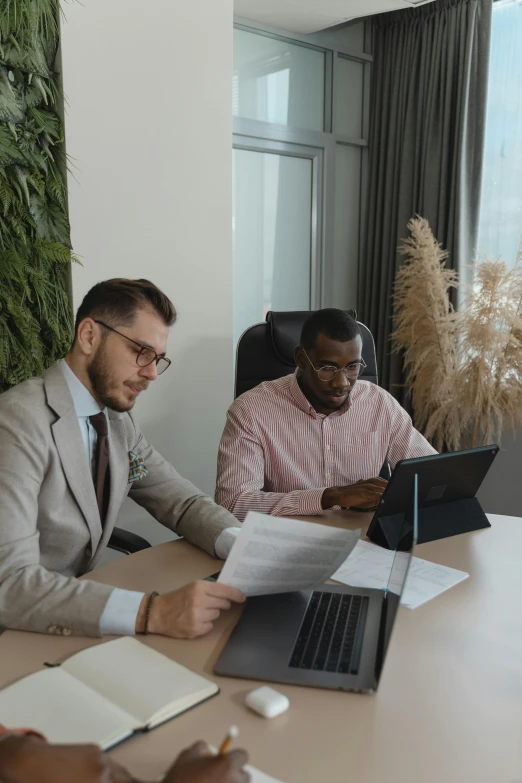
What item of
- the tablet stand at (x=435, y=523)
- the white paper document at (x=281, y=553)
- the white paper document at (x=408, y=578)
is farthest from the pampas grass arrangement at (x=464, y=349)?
the white paper document at (x=281, y=553)

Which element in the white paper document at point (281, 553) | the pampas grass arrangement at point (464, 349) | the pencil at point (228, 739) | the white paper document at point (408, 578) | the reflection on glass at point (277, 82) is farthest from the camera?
the reflection on glass at point (277, 82)

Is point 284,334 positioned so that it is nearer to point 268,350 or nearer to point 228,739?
point 268,350

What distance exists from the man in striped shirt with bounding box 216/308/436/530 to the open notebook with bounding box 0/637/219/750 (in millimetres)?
810

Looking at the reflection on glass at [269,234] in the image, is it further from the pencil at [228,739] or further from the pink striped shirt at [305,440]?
the pencil at [228,739]

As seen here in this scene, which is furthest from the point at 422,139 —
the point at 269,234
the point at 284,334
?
the point at 284,334

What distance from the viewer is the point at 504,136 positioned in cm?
357

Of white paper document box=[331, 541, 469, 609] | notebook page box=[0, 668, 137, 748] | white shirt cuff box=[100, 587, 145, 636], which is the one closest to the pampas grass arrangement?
white paper document box=[331, 541, 469, 609]

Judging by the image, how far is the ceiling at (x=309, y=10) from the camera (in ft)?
10.7

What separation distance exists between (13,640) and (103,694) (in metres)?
0.25

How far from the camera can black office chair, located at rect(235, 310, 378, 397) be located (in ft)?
7.55

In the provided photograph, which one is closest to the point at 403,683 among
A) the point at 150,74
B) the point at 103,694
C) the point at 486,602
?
the point at 486,602

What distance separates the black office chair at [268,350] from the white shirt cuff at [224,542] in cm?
87

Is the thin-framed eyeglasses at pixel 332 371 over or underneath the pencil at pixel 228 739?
over

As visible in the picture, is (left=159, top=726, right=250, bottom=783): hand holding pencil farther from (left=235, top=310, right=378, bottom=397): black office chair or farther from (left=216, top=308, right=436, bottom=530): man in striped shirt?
(left=235, top=310, right=378, bottom=397): black office chair
